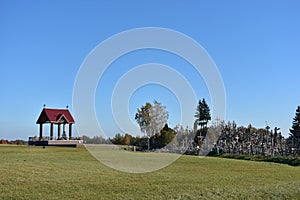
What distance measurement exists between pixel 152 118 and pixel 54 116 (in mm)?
11130

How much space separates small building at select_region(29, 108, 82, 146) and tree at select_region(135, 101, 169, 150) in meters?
7.61

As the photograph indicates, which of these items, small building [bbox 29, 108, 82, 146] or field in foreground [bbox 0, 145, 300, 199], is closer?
field in foreground [bbox 0, 145, 300, 199]

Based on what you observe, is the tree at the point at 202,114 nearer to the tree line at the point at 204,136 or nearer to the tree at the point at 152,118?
the tree line at the point at 204,136

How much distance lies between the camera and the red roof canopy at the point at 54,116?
4156cm

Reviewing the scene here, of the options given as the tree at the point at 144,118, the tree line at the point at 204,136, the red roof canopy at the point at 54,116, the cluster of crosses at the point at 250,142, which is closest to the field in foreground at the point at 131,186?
the cluster of crosses at the point at 250,142

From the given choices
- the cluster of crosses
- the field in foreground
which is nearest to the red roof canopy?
the cluster of crosses

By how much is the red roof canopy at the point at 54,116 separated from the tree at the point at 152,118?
9404 mm

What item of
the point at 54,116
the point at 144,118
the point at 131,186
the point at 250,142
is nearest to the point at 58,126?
the point at 54,116

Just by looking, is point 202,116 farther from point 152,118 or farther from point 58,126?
point 58,126

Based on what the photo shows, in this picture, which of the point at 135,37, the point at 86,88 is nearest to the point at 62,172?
the point at 86,88

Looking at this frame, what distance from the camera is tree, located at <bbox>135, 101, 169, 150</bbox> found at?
37.6m

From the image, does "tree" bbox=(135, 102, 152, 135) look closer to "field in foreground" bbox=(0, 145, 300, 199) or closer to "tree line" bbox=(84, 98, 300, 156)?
"tree line" bbox=(84, 98, 300, 156)

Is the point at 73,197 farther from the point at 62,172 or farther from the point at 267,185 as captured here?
the point at 267,185

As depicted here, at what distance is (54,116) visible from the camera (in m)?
42.1
